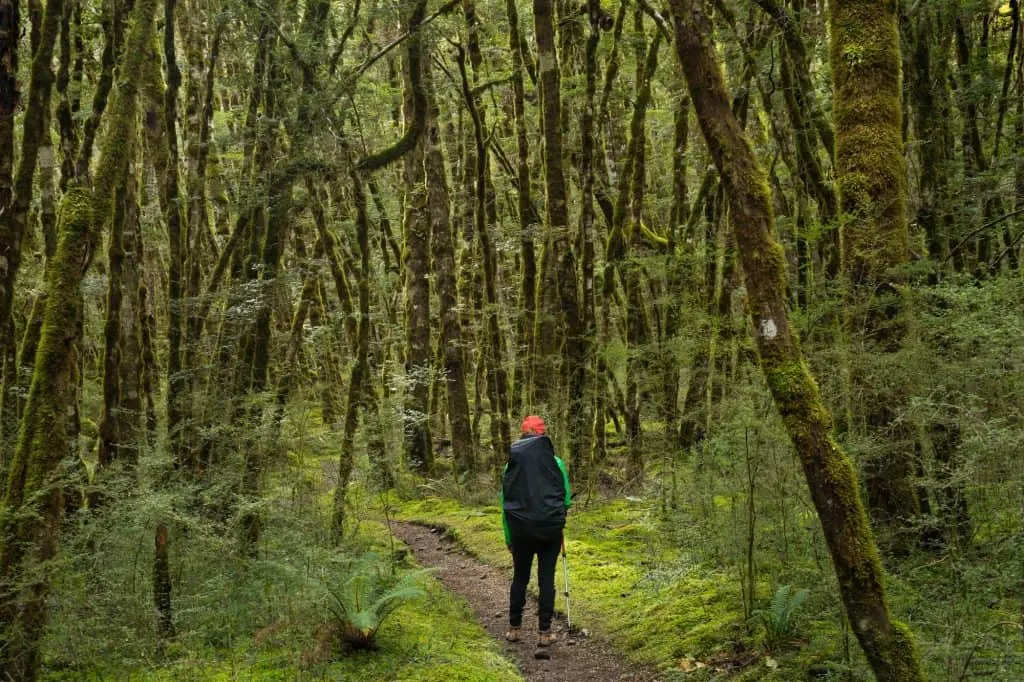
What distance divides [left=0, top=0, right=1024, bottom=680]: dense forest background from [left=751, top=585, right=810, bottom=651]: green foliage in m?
0.05

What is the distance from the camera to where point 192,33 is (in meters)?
14.0

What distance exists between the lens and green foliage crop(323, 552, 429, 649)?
22.6 ft

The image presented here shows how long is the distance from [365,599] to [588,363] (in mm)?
7229

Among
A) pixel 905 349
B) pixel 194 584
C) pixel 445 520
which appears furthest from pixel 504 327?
pixel 905 349

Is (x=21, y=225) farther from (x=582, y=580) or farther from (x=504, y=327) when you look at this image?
(x=504, y=327)

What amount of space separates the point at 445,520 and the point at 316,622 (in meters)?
7.29

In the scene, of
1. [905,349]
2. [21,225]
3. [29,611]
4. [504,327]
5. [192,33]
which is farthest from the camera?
[504,327]

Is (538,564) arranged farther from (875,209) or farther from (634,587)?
(875,209)

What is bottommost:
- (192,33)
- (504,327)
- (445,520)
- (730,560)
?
(445,520)

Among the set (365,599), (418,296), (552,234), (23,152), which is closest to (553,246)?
(552,234)

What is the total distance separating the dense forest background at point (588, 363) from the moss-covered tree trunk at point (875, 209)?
30 millimetres

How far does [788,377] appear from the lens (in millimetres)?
4871

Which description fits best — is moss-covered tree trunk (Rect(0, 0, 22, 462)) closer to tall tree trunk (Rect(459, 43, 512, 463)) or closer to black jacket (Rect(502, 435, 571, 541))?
black jacket (Rect(502, 435, 571, 541))

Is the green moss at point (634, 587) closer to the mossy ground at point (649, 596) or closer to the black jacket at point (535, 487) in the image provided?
the mossy ground at point (649, 596)
